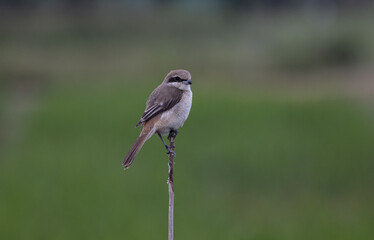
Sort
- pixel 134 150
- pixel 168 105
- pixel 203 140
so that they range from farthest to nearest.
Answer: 1. pixel 203 140
2. pixel 168 105
3. pixel 134 150

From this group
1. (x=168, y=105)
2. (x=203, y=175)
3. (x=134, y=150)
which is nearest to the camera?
(x=134, y=150)

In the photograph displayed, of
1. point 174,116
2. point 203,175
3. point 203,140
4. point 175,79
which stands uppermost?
point 175,79

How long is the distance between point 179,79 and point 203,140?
799cm

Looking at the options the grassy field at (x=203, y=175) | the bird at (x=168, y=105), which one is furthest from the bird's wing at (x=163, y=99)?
the grassy field at (x=203, y=175)

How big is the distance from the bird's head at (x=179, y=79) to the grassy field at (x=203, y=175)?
4.07m

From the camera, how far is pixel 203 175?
10.5m

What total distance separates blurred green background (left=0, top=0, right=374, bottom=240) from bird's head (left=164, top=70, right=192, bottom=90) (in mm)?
4088

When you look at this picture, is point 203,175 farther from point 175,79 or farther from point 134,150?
point 134,150

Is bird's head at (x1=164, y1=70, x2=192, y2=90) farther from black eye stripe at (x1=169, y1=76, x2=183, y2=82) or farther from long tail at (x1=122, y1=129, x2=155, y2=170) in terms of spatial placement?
long tail at (x1=122, y1=129, x2=155, y2=170)

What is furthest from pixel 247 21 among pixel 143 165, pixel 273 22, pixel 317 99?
pixel 143 165

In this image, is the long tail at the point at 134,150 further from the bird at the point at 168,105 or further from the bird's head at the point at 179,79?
the bird's head at the point at 179,79

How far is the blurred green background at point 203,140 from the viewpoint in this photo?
28.6 feet

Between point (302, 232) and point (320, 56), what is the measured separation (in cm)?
1717

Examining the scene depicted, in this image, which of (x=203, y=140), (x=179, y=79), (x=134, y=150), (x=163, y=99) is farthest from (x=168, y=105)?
(x=203, y=140)
